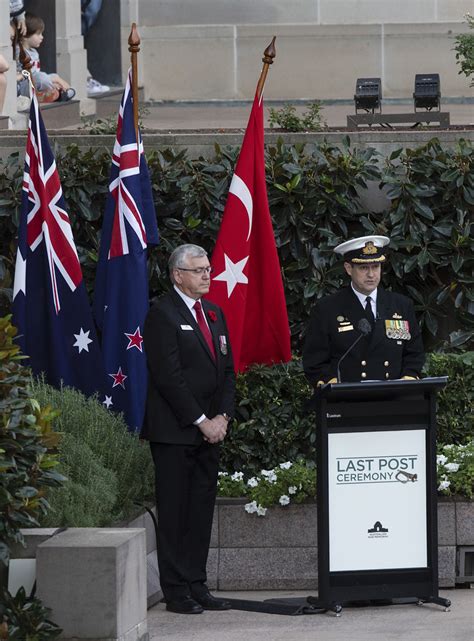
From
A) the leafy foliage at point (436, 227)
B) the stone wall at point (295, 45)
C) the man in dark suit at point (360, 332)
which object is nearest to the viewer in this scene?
the man in dark suit at point (360, 332)

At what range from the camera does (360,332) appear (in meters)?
8.48

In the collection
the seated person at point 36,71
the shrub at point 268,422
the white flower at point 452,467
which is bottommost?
the white flower at point 452,467

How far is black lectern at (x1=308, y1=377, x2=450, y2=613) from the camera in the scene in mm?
8250

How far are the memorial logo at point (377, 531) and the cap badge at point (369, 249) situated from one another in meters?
1.47

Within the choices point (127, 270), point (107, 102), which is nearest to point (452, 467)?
point (127, 270)

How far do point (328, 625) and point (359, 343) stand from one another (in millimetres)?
1561

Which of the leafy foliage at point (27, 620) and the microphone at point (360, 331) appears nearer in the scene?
the leafy foliage at point (27, 620)

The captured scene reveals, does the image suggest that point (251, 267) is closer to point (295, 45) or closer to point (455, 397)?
point (455, 397)

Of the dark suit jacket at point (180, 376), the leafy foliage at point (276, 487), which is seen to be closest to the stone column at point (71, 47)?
the leafy foliage at point (276, 487)

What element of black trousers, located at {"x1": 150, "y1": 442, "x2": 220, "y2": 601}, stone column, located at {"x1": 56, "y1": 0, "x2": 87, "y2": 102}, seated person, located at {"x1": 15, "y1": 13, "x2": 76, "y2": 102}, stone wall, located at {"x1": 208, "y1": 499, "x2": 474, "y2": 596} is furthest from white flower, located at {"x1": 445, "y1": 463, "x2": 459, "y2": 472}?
stone column, located at {"x1": 56, "y1": 0, "x2": 87, "y2": 102}

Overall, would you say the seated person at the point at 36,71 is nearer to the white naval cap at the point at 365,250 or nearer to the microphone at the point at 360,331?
the white naval cap at the point at 365,250

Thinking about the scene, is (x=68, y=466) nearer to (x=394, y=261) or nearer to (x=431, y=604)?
(x=431, y=604)

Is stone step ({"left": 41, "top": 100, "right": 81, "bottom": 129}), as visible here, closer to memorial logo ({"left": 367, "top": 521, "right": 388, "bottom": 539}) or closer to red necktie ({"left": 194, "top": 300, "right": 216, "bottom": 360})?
red necktie ({"left": 194, "top": 300, "right": 216, "bottom": 360})

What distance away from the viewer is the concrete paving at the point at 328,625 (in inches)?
310
